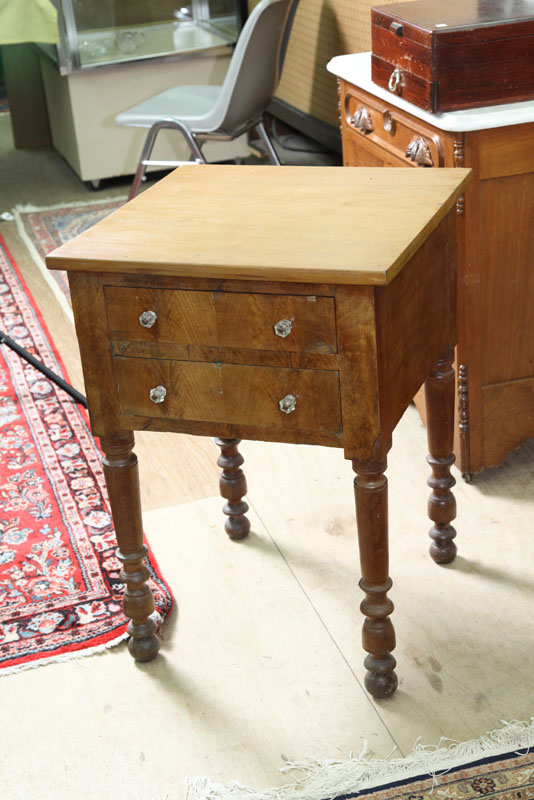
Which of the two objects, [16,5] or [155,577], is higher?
[16,5]

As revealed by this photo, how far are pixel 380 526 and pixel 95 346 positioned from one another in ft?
1.50

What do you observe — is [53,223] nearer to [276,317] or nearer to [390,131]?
[390,131]

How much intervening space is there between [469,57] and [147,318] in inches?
31.4

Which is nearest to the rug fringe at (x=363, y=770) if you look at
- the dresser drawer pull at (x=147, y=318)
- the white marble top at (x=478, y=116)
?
the dresser drawer pull at (x=147, y=318)

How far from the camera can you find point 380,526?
1383 mm

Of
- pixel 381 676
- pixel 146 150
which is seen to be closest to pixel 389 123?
pixel 381 676

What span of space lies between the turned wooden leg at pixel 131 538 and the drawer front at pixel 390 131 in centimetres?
78

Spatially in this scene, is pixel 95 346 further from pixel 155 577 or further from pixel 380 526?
pixel 155 577

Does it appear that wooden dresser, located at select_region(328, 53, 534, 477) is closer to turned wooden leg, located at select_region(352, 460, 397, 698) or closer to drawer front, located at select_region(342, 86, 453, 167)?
drawer front, located at select_region(342, 86, 453, 167)

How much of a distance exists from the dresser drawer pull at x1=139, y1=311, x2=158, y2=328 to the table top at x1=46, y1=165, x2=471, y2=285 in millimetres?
65

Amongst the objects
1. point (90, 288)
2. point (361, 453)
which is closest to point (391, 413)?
point (361, 453)

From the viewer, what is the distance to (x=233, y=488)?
73.5 inches

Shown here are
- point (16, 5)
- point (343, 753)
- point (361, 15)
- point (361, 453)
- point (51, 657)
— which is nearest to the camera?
point (361, 453)

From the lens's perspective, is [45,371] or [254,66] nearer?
[45,371]
